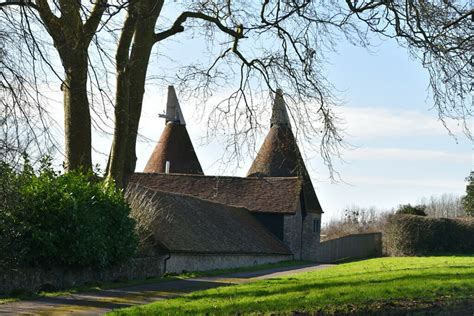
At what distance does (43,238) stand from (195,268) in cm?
1269

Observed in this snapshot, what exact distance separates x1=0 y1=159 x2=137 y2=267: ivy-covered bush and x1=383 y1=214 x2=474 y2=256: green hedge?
31.8m

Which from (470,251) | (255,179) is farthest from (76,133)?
(470,251)

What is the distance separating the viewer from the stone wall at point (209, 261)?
1195 inches

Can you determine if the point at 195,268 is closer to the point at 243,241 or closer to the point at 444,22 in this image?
the point at 243,241

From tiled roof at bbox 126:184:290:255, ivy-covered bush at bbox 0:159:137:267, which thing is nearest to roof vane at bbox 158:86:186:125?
tiled roof at bbox 126:184:290:255

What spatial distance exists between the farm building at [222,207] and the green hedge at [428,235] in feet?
17.8

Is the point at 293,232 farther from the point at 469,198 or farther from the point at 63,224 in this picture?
the point at 63,224

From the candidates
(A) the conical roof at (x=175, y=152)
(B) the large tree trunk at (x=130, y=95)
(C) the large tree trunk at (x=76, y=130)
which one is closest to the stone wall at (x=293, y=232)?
(A) the conical roof at (x=175, y=152)

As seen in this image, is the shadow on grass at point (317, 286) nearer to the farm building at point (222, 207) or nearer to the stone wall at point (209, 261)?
the farm building at point (222, 207)

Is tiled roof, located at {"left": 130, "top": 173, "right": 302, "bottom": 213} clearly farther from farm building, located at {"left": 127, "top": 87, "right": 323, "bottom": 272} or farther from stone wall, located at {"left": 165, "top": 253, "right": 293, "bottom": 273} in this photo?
stone wall, located at {"left": 165, "top": 253, "right": 293, "bottom": 273}

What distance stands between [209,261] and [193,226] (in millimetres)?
2464

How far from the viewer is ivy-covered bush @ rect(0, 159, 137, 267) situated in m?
20.0

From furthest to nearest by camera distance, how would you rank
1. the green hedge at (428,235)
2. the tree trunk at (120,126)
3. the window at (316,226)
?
the window at (316,226) < the green hedge at (428,235) < the tree trunk at (120,126)

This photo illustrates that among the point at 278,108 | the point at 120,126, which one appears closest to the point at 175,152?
the point at 120,126
